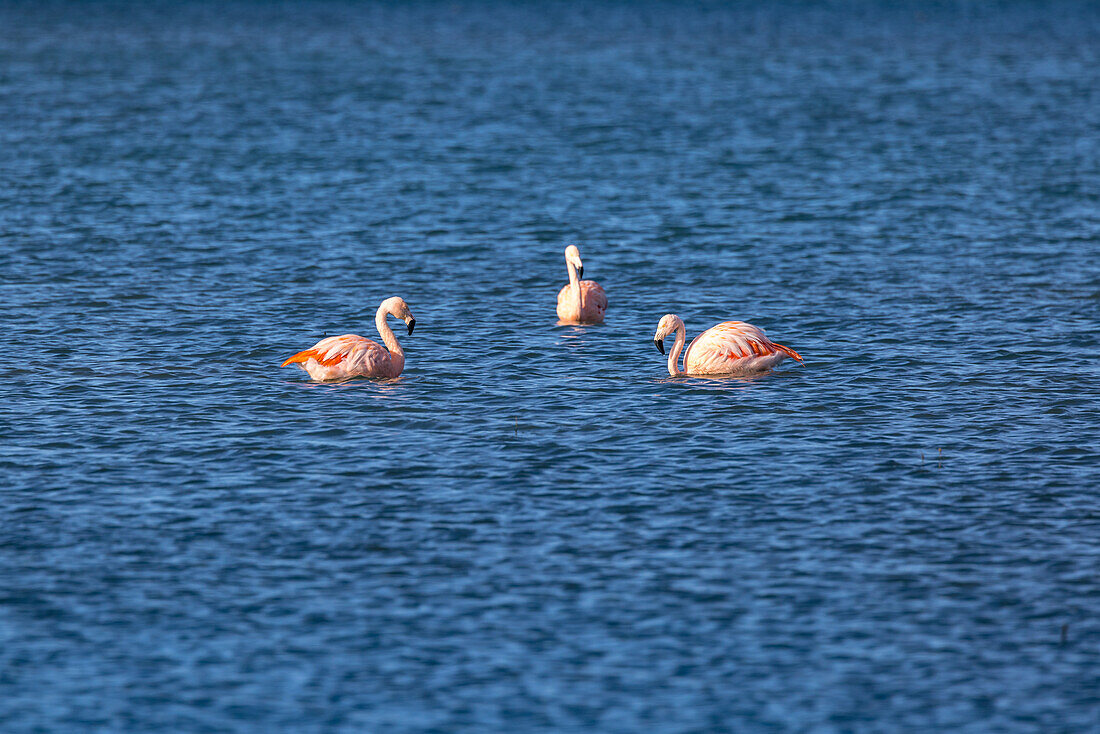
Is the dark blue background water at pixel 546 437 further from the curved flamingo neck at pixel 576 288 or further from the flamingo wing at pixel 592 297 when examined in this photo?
the curved flamingo neck at pixel 576 288

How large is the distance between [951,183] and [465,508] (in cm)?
2517

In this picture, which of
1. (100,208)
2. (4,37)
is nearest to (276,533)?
(100,208)

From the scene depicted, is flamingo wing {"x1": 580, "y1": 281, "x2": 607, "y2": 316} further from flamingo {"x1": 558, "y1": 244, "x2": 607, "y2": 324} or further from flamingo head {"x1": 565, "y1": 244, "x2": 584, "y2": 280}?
flamingo head {"x1": 565, "y1": 244, "x2": 584, "y2": 280}

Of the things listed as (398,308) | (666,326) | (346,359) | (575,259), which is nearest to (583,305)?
(575,259)

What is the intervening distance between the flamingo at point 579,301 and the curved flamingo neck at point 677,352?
3063mm

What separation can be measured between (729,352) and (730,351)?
0.8 inches

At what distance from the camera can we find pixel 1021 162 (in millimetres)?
41438

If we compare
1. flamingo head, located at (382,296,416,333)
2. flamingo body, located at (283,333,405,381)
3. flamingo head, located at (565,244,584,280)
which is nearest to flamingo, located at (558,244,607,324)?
flamingo head, located at (565,244,584,280)

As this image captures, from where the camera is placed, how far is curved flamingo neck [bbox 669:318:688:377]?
22.7m

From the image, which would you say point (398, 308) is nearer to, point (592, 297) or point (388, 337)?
point (388, 337)

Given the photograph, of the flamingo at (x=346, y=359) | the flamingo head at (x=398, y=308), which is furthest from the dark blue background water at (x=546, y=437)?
the flamingo head at (x=398, y=308)

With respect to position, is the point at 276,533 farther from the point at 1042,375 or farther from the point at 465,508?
the point at 1042,375

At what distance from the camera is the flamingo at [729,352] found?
882 inches

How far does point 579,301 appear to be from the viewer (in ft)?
85.1
